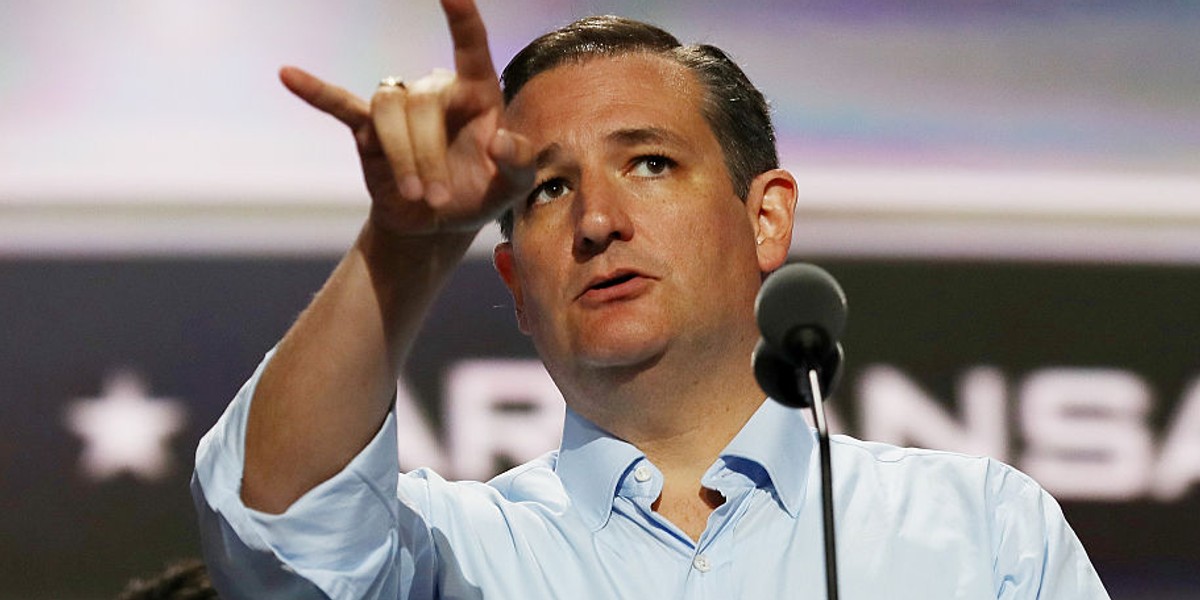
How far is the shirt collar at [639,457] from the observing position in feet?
7.20

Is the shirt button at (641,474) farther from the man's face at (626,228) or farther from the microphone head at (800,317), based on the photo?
the microphone head at (800,317)

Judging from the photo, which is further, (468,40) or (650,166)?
(650,166)

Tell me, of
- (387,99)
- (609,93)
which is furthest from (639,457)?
(387,99)

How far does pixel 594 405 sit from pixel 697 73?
57 centimetres

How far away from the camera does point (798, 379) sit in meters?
1.64

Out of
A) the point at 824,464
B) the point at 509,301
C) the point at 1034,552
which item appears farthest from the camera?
the point at 509,301

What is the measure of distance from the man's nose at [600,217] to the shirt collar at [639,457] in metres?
0.28

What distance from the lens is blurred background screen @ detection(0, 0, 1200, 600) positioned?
332cm

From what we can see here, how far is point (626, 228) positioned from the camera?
87.1 inches

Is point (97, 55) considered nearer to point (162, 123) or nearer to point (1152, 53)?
point (162, 123)

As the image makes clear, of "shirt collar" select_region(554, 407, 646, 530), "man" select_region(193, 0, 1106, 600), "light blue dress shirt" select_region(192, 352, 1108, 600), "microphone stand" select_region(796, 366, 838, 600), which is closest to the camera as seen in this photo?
"microphone stand" select_region(796, 366, 838, 600)

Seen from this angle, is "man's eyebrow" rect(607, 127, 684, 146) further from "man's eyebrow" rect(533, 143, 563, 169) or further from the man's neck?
the man's neck

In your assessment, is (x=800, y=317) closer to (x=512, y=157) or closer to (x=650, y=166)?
(x=512, y=157)

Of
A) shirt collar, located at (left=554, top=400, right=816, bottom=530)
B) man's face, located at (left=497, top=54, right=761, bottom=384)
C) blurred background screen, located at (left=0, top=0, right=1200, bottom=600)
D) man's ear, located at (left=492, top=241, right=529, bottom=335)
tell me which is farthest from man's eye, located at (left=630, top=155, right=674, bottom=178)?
blurred background screen, located at (left=0, top=0, right=1200, bottom=600)
